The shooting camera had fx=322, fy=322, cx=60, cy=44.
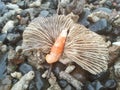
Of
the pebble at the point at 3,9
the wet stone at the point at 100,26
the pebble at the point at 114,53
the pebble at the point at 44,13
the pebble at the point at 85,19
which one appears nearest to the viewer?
the pebble at the point at 114,53

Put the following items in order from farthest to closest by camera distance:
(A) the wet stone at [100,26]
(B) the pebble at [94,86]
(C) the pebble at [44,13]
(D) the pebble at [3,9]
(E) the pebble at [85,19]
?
(D) the pebble at [3,9], (C) the pebble at [44,13], (E) the pebble at [85,19], (A) the wet stone at [100,26], (B) the pebble at [94,86]

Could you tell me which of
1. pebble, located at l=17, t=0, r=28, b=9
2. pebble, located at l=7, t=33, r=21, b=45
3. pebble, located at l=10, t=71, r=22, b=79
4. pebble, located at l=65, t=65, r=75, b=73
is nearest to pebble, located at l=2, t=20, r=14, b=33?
pebble, located at l=7, t=33, r=21, b=45

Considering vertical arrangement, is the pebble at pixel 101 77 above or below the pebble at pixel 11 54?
below

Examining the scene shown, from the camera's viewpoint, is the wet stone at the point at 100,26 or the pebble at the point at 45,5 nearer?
the wet stone at the point at 100,26

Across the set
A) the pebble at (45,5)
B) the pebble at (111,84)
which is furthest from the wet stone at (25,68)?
the pebble at (45,5)

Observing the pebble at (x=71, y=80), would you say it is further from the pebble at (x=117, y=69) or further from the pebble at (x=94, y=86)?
the pebble at (x=117, y=69)

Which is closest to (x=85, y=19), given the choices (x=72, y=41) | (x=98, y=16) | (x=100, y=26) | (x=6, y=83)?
(x=98, y=16)

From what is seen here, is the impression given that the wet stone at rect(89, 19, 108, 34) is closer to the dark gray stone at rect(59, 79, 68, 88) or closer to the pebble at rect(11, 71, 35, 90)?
the dark gray stone at rect(59, 79, 68, 88)

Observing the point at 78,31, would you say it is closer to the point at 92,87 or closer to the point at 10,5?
the point at 92,87

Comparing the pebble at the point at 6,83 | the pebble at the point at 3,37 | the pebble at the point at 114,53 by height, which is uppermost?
the pebble at the point at 3,37
